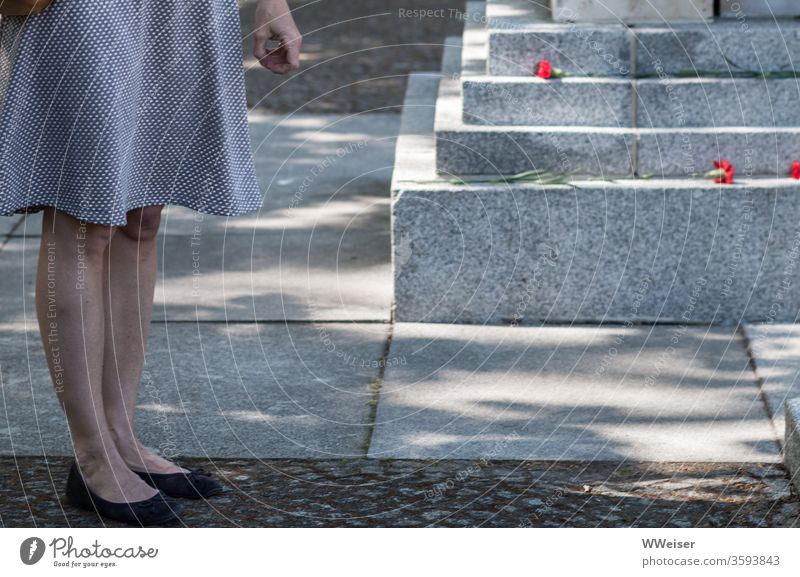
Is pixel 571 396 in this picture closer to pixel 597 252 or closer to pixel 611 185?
pixel 597 252

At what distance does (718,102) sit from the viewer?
15.6ft

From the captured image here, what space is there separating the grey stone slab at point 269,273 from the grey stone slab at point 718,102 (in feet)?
3.88

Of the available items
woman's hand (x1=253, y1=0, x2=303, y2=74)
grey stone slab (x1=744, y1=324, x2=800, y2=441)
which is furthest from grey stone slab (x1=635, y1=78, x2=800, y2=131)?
woman's hand (x1=253, y1=0, x2=303, y2=74)

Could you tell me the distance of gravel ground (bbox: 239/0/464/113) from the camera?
8539 millimetres

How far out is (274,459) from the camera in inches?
133

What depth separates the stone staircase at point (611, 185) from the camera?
444 cm

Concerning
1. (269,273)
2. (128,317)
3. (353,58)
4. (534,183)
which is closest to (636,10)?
(534,183)

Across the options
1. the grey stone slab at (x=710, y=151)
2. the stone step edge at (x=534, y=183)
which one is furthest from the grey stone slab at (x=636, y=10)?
the stone step edge at (x=534, y=183)

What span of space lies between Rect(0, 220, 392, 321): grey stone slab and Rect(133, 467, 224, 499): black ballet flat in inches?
55.1

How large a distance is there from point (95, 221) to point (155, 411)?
1052 millimetres

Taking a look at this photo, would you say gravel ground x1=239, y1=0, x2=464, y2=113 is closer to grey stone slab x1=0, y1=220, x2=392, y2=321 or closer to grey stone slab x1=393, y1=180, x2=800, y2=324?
grey stone slab x1=0, y1=220, x2=392, y2=321

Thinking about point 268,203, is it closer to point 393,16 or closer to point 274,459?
point 274,459

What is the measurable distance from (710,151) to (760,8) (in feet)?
2.50

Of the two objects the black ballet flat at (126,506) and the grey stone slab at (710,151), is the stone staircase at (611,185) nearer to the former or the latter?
the grey stone slab at (710,151)
